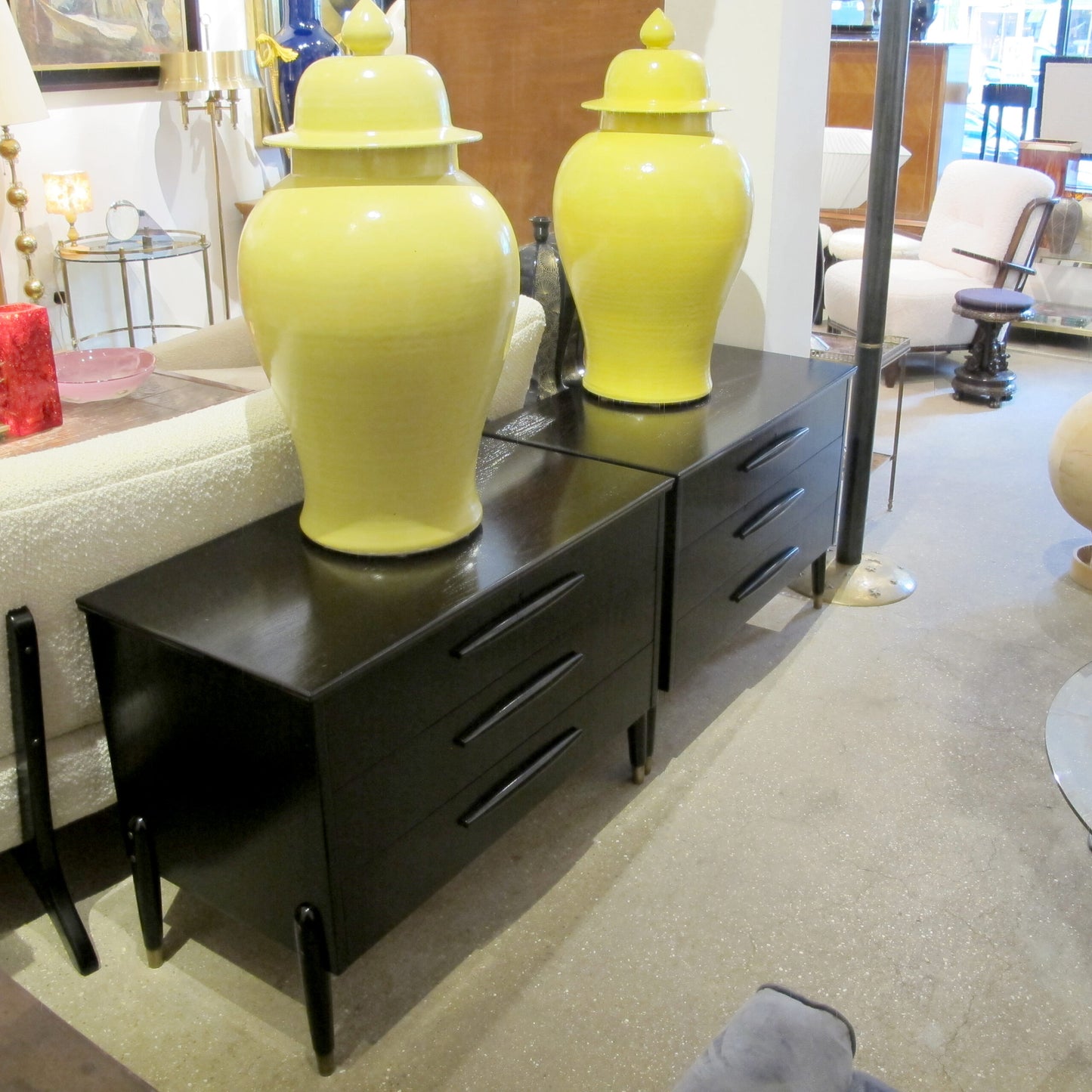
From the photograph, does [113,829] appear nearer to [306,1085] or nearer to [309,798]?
[306,1085]

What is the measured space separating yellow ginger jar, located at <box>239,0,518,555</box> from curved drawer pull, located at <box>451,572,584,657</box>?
0.68ft

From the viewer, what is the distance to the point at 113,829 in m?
Answer: 1.74

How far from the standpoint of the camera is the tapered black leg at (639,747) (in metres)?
1.83

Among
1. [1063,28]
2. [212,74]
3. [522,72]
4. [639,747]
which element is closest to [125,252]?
[212,74]

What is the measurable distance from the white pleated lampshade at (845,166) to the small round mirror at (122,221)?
2.73 meters

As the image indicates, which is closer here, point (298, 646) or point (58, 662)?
point (298, 646)

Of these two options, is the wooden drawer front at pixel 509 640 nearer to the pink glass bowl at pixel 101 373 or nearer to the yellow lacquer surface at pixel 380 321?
the yellow lacquer surface at pixel 380 321

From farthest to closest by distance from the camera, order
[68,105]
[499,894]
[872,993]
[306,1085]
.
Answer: [68,105] < [499,894] < [872,993] < [306,1085]

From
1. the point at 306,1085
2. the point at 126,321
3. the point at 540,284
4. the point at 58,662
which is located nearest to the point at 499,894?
the point at 306,1085

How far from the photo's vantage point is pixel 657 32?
1.79 m

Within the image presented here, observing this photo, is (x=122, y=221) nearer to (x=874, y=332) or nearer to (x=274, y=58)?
(x=274, y=58)

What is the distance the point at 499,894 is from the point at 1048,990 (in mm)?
725

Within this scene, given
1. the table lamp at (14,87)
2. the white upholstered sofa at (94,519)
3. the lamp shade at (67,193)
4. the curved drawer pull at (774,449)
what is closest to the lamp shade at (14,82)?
the table lamp at (14,87)

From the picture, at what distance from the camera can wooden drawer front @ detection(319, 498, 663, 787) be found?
3.92 ft
